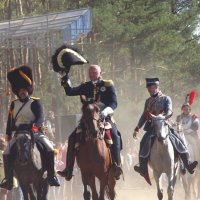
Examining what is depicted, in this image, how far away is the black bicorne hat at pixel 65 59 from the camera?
Answer: 1870cm

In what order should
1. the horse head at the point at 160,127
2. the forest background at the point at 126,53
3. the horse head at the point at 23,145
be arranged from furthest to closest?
the forest background at the point at 126,53, the horse head at the point at 160,127, the horse head at the point at 23,145

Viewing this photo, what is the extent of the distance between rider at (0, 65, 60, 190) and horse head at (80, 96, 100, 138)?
54.2 inches

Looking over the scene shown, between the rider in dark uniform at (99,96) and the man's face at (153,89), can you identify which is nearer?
the rider in dark uniform at (99,96)

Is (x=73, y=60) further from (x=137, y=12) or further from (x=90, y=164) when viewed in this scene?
(x=137, y=12)

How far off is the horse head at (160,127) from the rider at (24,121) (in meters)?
2.66

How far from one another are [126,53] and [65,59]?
36243 mm

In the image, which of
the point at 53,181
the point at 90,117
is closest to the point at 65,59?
the point at 90,117

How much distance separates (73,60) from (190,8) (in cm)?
4503

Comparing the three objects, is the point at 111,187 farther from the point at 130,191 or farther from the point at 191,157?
the point at 130,191

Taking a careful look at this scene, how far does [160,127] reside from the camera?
2014 centimetres

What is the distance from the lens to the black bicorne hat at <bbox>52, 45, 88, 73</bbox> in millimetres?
18703

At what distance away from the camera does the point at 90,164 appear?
1778 cm

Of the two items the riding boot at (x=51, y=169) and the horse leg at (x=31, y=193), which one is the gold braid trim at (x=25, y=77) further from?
the horse leg at (x=31, y=193)

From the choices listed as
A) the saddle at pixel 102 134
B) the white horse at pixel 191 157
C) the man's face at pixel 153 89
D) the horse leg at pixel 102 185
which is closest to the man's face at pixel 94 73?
the saddle at pixel 102 134
